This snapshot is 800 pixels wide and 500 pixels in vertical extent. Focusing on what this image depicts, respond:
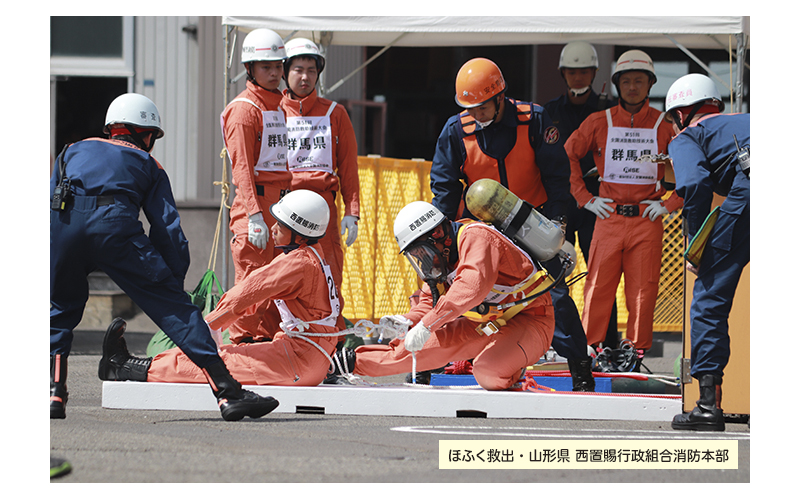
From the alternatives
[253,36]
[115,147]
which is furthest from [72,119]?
[115,147]

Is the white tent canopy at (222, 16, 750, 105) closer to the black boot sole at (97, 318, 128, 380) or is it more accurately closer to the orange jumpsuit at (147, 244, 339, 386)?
the orange jumpsuit at (147, 244, 339, 386)

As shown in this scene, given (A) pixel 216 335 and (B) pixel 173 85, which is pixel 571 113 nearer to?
(A) pixel 216 335

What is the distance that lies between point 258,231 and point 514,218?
179 centimetres

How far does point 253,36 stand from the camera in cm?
662

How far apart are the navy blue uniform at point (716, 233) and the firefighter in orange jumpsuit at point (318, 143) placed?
2.55 meters

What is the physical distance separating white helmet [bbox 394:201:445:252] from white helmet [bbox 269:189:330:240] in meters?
0.46

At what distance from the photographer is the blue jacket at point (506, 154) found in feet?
20.3

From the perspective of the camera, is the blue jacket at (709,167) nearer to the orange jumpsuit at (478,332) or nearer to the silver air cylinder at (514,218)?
the silver air cylinder at (514,218)

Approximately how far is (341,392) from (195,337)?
39.5 inches

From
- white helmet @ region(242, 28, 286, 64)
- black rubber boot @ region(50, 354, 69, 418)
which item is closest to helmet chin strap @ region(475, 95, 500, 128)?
white helmet @ region(242, 28, 286, 64)

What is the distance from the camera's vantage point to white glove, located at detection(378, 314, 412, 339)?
5535 millimetres

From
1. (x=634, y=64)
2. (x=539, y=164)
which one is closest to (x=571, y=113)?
(x=634, y=64)

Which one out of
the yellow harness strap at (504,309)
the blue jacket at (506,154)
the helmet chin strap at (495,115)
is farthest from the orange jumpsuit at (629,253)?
the yellow harness strap at (504,309)

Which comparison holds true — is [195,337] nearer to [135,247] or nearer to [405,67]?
[135,247]
